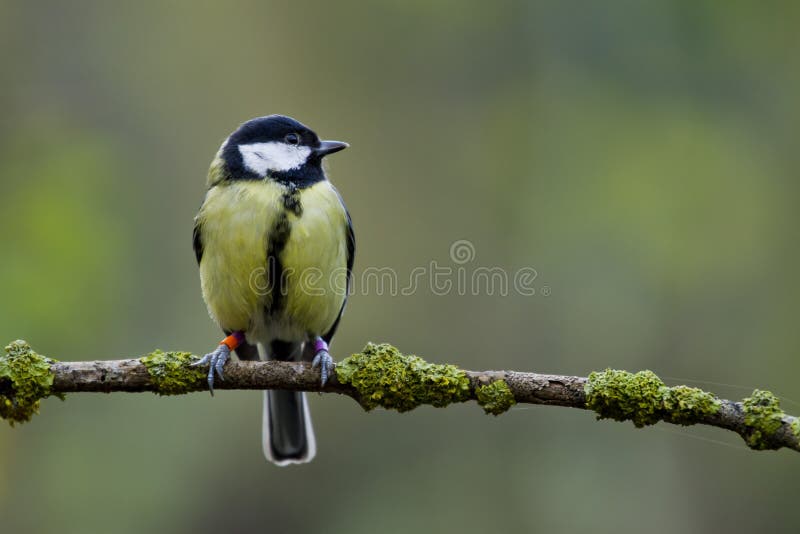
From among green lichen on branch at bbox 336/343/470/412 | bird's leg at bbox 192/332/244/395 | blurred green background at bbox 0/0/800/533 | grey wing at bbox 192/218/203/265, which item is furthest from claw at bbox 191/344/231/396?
blurred green background at bbox 0/0/800/533

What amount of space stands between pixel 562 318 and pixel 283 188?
11.1ft

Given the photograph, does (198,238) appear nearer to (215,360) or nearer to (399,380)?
(215,360)


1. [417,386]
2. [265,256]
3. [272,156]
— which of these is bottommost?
[417,386]

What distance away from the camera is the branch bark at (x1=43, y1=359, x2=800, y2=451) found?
2701mm

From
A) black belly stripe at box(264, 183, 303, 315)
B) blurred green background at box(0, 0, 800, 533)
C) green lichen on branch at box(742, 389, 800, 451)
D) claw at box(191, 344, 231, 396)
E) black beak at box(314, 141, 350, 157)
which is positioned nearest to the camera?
green lichen on branch at box(742, 389, 800, 451)

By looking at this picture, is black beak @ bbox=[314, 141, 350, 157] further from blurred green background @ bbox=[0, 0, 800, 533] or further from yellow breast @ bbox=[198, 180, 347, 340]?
blurred green background @ bbox=[0, 0, 800, 533]

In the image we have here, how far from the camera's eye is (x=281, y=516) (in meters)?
6.37

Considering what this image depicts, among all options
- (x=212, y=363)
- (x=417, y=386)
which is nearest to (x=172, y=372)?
(x=212, y=363)

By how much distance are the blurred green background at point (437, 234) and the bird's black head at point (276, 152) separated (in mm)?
1986

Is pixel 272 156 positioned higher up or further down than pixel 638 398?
higher up

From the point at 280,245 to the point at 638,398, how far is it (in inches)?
72.9

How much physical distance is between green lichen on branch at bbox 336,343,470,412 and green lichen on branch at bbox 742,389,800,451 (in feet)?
3.14

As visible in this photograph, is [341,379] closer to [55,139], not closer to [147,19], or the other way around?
[55,139]

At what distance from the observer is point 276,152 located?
14.6 feet
